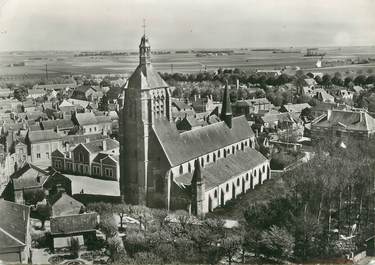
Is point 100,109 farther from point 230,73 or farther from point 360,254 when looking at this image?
point 360,254

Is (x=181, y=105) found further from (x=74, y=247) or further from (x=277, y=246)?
(x=277, y=246)

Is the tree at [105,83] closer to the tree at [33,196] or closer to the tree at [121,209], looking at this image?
the tree at [33,196]

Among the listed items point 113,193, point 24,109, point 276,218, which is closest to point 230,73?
point 24,109

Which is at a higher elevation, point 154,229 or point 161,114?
point 161,114

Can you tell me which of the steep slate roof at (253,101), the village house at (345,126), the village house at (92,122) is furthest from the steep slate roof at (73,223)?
the steep slate roof at (253,101)

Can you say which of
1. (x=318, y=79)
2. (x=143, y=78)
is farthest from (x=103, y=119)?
(x=318, y=79)

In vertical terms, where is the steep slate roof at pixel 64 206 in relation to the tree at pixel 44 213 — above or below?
above
